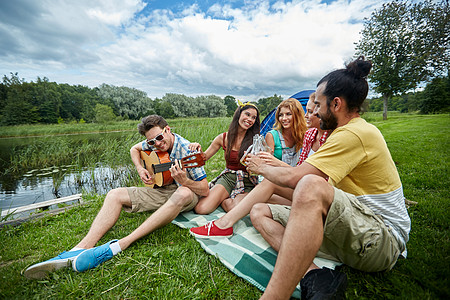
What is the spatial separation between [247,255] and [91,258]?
139cm

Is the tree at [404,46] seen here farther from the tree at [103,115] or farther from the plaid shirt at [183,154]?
the tree at [103,115]

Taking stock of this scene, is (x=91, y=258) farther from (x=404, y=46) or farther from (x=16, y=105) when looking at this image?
(x=16, y=105)

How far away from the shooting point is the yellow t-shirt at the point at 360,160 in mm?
1340

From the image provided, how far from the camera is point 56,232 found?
104 inches

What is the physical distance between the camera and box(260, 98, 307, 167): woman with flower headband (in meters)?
3.19

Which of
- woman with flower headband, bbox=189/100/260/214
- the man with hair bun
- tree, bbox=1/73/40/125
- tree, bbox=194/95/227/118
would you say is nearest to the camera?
the man with hair bun

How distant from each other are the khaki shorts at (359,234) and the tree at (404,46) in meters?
21.6

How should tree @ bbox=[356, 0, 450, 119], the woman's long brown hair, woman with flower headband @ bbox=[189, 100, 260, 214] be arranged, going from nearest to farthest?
woman with flower headband @ bbox=[189, 100, 260, 214] < the woman's long brown hair < tree @ bbox=[356, 0, 450, 119]

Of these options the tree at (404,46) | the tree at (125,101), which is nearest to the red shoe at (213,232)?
the tree at (404,46)

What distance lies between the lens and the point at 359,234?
123cm

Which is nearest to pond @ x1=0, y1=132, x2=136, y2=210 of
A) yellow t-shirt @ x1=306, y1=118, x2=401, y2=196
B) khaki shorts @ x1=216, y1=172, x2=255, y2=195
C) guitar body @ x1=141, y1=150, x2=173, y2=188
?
guitar body @ x1=141, y1=150, x2=173, y2=188

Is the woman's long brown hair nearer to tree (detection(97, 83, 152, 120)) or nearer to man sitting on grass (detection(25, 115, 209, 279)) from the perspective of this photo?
man sitting on grass (detection(25, 115, 209, 279))

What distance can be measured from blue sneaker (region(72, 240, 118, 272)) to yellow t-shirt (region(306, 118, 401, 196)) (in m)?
1.96

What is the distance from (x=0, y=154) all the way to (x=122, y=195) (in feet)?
40.1
